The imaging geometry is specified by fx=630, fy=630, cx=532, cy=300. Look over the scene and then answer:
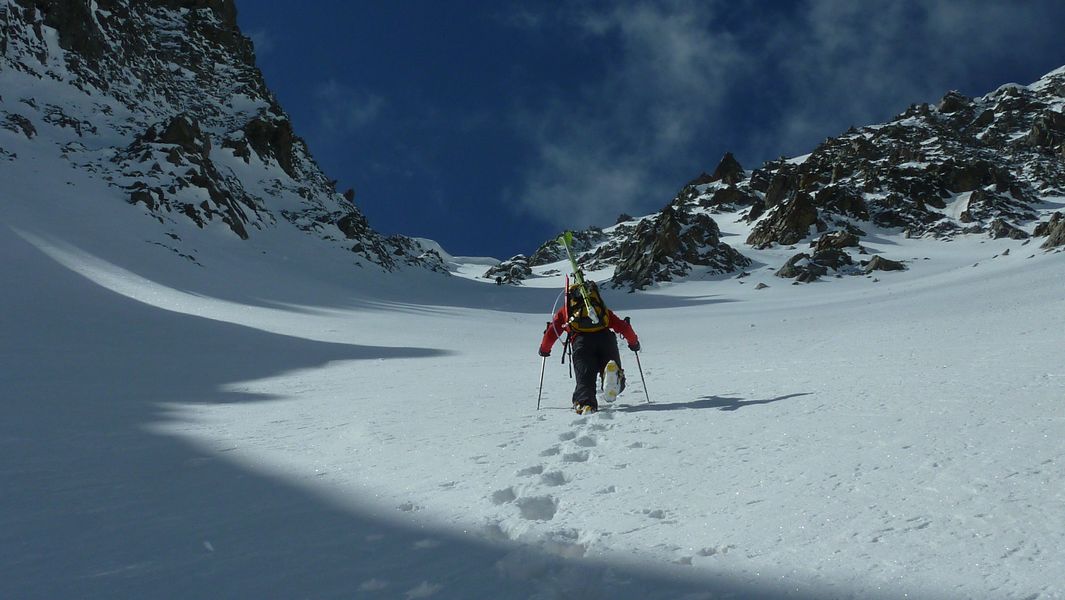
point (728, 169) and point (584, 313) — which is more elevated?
point (728, 169)

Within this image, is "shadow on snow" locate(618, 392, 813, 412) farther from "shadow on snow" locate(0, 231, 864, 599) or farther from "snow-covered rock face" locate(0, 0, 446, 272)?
"snow-covered rock face" locate(0, 0, 446, 272)

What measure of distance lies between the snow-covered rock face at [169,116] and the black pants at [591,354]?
1221 inches

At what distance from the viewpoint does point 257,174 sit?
173 ft

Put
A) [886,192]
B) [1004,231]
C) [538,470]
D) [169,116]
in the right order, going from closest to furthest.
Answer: [538,470] < [169,116] < [1004,231] < [886,192]

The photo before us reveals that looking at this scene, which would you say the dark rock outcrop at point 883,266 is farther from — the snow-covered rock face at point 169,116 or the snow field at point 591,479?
the snow field at point 591,479

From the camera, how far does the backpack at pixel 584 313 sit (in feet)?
23.5

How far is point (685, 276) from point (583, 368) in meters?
48.5

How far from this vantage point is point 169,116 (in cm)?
5034

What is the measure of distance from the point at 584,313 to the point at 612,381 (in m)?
1.01

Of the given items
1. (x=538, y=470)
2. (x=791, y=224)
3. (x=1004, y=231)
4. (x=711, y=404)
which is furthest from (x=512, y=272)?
(x=538, y=470)

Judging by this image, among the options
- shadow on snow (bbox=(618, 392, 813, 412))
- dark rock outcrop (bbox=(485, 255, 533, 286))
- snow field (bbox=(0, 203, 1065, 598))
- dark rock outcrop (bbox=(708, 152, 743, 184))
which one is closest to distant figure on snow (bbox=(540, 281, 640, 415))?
shadow on snow (bbox=(618, 392, 813, 412))

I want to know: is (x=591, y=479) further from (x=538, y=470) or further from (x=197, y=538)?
(x=197, y=538)

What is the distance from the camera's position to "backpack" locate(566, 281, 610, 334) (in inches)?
282

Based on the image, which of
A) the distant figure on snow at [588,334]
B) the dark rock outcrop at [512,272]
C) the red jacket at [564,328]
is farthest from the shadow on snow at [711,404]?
the dark rock outcrop at [512,272]
